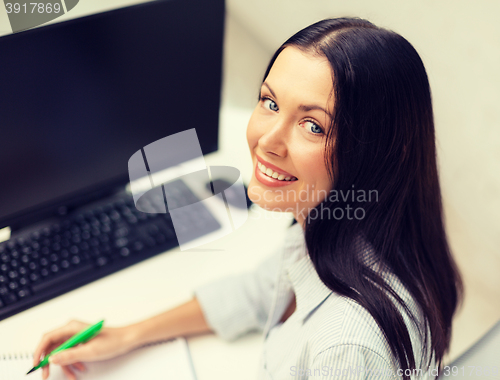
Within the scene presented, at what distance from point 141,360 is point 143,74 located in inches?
18.4

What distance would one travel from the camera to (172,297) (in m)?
0.78

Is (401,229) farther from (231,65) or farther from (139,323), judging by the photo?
(231,65)

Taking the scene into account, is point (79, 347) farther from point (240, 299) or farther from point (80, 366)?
point (240, 299)

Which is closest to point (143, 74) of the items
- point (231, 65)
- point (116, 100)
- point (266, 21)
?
point (116, 100)

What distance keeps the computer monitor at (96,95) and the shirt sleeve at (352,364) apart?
0.49 metres

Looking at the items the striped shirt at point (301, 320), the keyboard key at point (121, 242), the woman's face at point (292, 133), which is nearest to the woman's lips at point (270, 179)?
the woman's face at point (292, 133)

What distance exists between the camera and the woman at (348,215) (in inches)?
21.0

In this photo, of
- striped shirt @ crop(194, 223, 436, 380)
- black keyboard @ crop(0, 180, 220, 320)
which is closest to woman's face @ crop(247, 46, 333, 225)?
striped shirt @ crop(194, 223, 436, 380)

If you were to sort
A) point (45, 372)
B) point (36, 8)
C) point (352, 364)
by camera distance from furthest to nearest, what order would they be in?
point (36, 8), point (45, 372), point (352, 364)

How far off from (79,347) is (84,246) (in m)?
0.18

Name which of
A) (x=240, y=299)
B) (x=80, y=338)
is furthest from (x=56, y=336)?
(x=240, y=299)

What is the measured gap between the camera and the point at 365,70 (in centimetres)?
52

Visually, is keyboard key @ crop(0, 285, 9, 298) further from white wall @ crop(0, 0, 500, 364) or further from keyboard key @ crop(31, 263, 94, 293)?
white wall @ crop(0, 0, 500, 364)

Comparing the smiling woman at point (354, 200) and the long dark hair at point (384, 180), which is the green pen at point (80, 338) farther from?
the long dark hair at point (384, 180)
